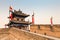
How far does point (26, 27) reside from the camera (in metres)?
21.2

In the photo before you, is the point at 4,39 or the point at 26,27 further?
the point at 26,27

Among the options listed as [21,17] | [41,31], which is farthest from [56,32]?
[21,17]

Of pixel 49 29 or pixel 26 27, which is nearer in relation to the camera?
pixel 49 29

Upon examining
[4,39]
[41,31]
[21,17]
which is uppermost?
[21,17]

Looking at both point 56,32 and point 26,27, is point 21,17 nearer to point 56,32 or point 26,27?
point 26,27

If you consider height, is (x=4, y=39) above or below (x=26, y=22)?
below

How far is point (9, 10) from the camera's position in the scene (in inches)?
728

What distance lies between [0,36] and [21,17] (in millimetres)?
9105

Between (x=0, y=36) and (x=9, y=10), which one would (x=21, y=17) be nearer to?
(x=9, y=10)

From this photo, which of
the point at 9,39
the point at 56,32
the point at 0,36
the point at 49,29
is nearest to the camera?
the point at 56,32

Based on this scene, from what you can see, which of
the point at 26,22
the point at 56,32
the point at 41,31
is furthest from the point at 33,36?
the point at 26,22

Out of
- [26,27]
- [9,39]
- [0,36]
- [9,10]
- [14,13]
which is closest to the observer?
[9,39]

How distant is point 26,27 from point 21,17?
2.23m

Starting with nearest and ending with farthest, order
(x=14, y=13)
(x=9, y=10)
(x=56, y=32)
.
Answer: (x=56, y=32), (x=9, y=10), (x=14, y=13)
